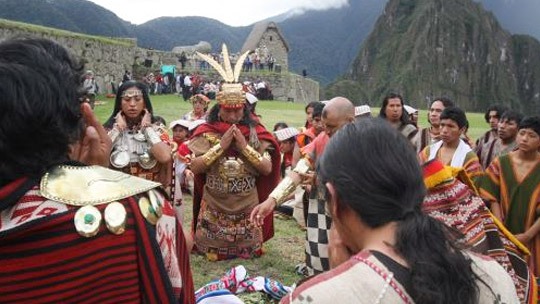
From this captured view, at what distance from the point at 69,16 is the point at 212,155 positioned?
4663 centimetres

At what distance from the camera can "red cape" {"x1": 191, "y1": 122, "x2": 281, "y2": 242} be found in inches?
199

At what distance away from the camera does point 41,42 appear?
1.55m

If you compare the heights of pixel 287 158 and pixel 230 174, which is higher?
pixel 230 174

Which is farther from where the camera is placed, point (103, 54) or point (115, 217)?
point (103, 54)

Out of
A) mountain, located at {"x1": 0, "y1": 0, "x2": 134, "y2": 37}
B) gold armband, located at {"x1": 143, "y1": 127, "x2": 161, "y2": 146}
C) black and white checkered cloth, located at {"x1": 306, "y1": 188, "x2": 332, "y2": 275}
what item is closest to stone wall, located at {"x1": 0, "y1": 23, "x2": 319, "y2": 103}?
mountain, located at {"x1": 0, "y1": 0, "x2": 134, "y2": 37}

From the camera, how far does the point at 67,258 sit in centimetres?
143

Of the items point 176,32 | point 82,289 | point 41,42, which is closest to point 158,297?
point 82,289

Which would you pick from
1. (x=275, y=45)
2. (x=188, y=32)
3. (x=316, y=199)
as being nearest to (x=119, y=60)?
(x=275, y=45)

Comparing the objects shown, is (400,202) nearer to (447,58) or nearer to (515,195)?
(515,195)

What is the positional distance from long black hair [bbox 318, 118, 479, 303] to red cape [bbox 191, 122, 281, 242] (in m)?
3.66

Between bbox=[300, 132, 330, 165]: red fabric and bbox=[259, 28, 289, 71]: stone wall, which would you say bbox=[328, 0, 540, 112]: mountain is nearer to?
bbox=[259, 28, 289, 71]: stone wall

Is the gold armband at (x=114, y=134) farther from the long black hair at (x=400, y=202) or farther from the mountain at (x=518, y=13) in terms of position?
the mountain at (x=518, y=13)

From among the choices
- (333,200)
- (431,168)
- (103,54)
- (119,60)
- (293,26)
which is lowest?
(119,60)

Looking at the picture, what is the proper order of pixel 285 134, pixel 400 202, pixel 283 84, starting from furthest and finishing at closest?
pixel 283 84
pixel 285 134
pixel 400 202
